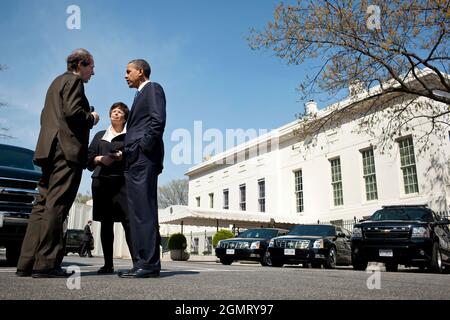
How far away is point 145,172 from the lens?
391 centimetres

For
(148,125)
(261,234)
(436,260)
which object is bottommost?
(436,260)

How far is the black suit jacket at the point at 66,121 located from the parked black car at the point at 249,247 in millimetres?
10809

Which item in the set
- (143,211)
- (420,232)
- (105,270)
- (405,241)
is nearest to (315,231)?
(405,241)

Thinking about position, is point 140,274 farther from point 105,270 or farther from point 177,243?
point 177,243

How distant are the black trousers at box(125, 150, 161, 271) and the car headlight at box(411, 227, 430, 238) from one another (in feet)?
25.0

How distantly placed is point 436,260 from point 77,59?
29.6 ft

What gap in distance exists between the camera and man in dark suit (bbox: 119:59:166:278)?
12.5ft

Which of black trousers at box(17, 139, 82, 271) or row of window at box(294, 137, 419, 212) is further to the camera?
row of window at box(294, 137, 419, 212)

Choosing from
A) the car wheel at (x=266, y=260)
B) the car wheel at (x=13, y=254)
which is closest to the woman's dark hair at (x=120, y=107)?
the car wheel at (x=13, y=254)

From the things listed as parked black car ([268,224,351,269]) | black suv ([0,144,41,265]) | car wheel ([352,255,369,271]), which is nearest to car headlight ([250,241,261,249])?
parked black car ([268,224,351,269])

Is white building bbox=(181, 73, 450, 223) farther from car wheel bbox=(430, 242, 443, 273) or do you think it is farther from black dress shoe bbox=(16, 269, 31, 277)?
black dress shoe bbox=(16, 269, 31, 277)

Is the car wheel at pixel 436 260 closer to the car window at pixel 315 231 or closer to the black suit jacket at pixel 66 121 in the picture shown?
the car window at pixel 315 231

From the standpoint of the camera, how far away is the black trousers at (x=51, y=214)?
12.2ft
